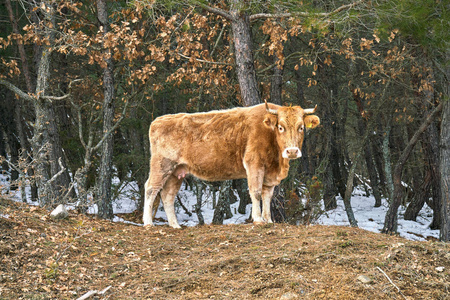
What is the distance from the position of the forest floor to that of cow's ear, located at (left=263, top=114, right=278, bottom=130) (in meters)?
1.73

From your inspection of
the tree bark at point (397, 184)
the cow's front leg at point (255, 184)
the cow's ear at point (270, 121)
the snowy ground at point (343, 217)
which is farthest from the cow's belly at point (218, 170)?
the tree bark at point (397, 184)

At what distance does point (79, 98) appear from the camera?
18.8m

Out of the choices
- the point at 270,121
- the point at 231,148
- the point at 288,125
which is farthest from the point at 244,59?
the point at 288,125

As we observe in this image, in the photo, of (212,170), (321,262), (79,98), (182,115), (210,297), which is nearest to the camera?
(210,297)

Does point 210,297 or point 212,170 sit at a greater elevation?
point 212,170

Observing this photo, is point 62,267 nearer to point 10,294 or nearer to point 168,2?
point 10,294

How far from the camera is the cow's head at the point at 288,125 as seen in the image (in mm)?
8148

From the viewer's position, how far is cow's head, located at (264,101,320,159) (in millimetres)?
8148

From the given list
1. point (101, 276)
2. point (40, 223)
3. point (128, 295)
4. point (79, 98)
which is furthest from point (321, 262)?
point (79, 98)

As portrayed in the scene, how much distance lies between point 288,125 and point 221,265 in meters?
2.89

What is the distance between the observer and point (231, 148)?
9.22m

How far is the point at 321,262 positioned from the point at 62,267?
3333 millimetres

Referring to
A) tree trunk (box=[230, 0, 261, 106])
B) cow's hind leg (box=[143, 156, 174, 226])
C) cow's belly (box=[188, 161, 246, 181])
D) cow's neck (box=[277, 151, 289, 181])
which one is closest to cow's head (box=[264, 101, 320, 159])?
cow's neck (box=[277, 151, 289, 181])

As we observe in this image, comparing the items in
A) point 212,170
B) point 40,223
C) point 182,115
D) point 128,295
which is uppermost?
point 182,115
